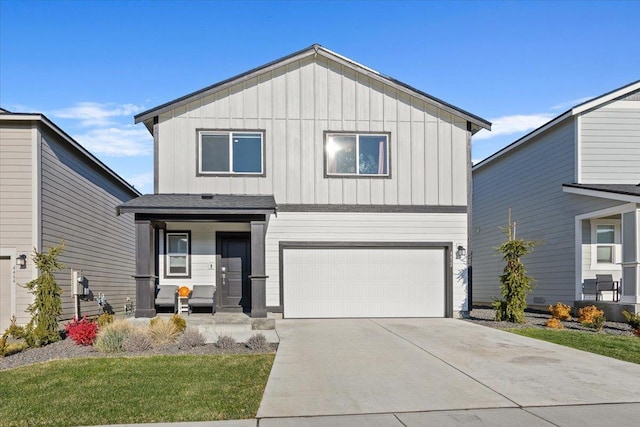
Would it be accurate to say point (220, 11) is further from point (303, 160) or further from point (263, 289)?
point (263, 289)

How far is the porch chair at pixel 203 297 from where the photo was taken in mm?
13391

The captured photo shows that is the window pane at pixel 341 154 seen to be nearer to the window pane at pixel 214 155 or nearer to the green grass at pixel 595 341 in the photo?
the window pane at pixel 214 155

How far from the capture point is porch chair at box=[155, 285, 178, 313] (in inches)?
524

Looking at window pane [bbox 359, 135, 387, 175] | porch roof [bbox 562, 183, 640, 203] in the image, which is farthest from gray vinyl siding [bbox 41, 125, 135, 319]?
porch roof [bbox 562, 183, 640, 203]

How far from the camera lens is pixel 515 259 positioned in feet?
44.6

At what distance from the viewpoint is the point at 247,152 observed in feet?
47.1

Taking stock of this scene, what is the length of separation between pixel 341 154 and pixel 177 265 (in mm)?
5428

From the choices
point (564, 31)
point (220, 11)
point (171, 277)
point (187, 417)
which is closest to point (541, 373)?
point (187, 417)

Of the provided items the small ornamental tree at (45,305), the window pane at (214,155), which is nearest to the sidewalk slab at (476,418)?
the small ornamental tree at (45,305)

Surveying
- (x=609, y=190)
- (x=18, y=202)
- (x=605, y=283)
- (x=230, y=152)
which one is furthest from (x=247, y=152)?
(x=605, y=283)

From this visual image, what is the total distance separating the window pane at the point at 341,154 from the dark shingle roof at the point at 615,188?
21.4 ft

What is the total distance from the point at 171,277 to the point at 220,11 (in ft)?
25.3

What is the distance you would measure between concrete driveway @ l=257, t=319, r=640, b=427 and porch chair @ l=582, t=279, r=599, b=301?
579cm

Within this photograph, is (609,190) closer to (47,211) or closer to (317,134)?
(317,134)
